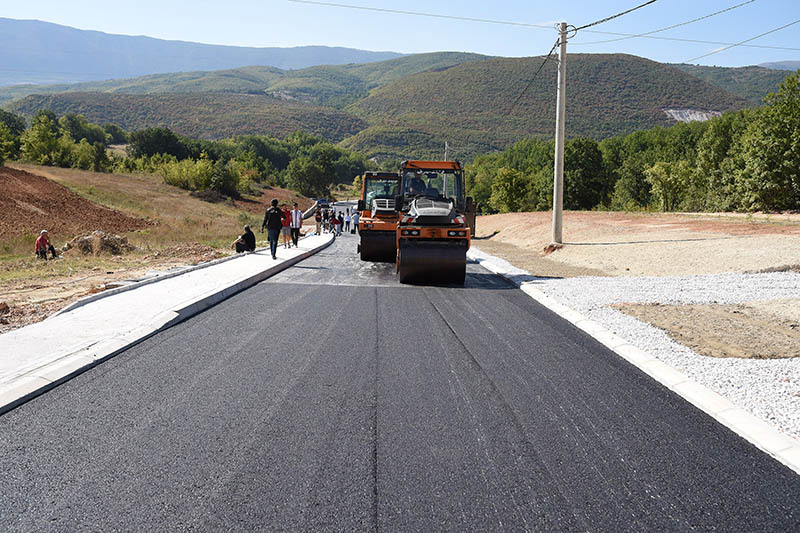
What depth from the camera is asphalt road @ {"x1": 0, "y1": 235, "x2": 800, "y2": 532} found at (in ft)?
12.1

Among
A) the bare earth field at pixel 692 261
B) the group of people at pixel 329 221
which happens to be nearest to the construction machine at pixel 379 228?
the bare earth field at pixel 692 261

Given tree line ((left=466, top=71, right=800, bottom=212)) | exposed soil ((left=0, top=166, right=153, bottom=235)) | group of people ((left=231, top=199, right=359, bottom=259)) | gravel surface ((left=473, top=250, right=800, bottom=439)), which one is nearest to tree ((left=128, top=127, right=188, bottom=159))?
tree line ((left=466, top=71, right=800, bottom=212))

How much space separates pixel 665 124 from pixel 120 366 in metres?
156

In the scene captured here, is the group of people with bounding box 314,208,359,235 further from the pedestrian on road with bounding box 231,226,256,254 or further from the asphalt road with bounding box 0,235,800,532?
the asphalt road with bounding box 0,235,800,532

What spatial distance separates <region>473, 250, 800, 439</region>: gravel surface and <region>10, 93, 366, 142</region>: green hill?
153020 millimetres

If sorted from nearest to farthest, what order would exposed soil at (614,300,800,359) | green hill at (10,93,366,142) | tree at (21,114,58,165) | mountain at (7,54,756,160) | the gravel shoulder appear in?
1. the gravel shoulder
2. exposed soil at (614,300,800,359)
3. tree at (21,114,58,165)
4. mountain at (7,54,756,160)
5. green hill at (10,93,366,142)

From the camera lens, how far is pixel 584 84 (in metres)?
163

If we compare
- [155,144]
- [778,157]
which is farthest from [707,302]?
[155,144]

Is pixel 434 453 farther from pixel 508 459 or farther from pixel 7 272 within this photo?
pixel 7 272

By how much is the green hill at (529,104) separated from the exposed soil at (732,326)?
413ft

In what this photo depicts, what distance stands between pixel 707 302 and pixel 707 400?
5999mm

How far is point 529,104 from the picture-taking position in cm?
15625

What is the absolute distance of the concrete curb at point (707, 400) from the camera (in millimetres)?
4734

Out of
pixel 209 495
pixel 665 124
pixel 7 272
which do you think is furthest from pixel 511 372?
pixel 665 124
